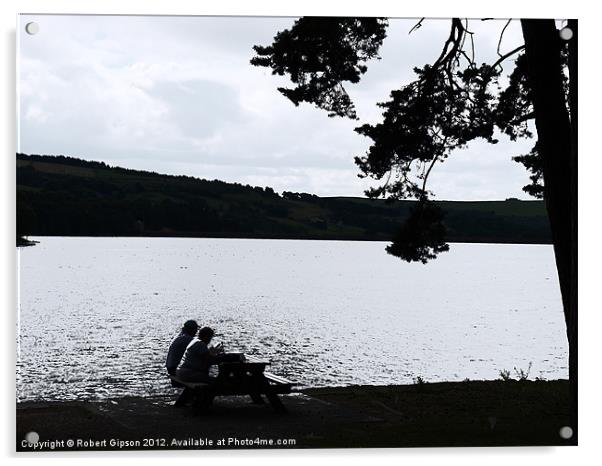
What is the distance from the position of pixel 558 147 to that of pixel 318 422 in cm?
362

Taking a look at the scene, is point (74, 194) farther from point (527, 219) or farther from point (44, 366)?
point (44, 366)

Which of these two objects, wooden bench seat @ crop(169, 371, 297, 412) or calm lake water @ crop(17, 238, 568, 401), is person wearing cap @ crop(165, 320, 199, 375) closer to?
wooden bench seat @ crop(169, 371, 297, 412)

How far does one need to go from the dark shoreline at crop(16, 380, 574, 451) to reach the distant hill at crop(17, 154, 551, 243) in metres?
1.78

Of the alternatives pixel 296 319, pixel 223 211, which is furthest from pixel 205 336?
pixel 296 319

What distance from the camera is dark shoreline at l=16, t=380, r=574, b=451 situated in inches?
280

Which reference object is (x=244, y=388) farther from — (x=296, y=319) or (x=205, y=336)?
(x=296, y=319)

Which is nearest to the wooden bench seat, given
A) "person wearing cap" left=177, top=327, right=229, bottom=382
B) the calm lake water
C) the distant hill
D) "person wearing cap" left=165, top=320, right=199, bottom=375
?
"person wearing cap" left=177, top=327, right=229, bottom=382

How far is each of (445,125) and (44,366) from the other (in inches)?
501

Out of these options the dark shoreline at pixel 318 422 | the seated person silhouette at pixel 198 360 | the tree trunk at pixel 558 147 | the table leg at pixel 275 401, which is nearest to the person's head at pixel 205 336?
the seated person silhouette at pixel 198 360

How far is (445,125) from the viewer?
8625 mm

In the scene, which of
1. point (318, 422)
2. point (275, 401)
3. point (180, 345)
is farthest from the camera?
point (180, 345)

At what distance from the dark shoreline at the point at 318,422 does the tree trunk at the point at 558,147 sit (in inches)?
28.3

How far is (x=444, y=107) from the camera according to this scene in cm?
858
